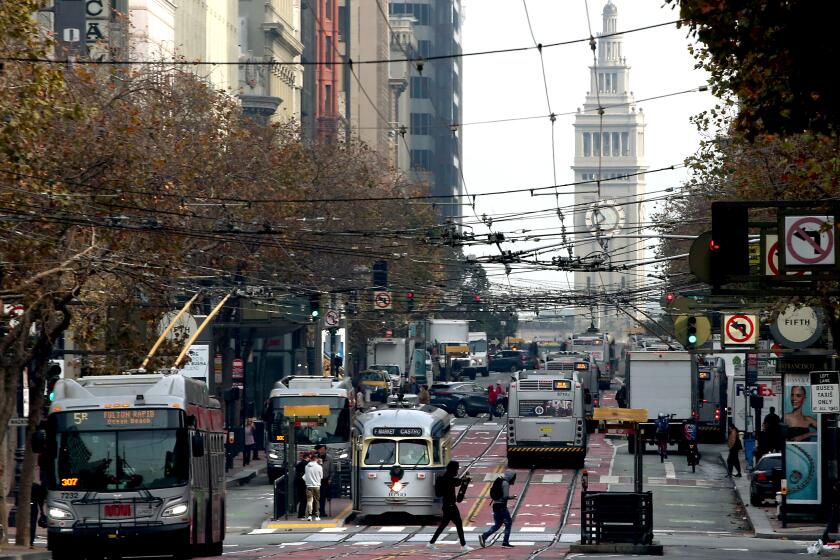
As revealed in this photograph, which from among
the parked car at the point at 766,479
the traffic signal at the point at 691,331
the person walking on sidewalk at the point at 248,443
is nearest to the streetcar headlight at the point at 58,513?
the traffic signal at the point at 691,331

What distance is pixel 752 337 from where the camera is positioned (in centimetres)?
4269

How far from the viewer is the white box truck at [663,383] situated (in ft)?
191

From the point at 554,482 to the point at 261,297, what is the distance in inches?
486

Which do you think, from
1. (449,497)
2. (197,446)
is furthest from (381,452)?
(197,446)

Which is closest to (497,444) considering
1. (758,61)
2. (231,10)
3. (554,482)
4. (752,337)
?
(554,482)

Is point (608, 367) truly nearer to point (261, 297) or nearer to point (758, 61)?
Result: point (261, 297)

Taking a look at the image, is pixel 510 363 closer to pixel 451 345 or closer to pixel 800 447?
pixel 451 345

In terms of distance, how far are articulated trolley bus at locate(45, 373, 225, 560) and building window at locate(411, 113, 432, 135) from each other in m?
163

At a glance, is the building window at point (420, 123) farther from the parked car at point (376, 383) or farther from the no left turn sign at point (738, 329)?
the no left turn sign at point (738, 329)

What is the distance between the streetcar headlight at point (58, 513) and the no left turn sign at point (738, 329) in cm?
2019

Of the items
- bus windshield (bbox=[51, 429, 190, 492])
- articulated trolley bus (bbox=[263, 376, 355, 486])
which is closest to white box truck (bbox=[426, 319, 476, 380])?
articulated trolley bus (bbox=[263, 376, 355, 486])

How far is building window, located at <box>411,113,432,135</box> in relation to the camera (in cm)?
19025

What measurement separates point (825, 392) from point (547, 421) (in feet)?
70.4

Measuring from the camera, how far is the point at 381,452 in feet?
133
